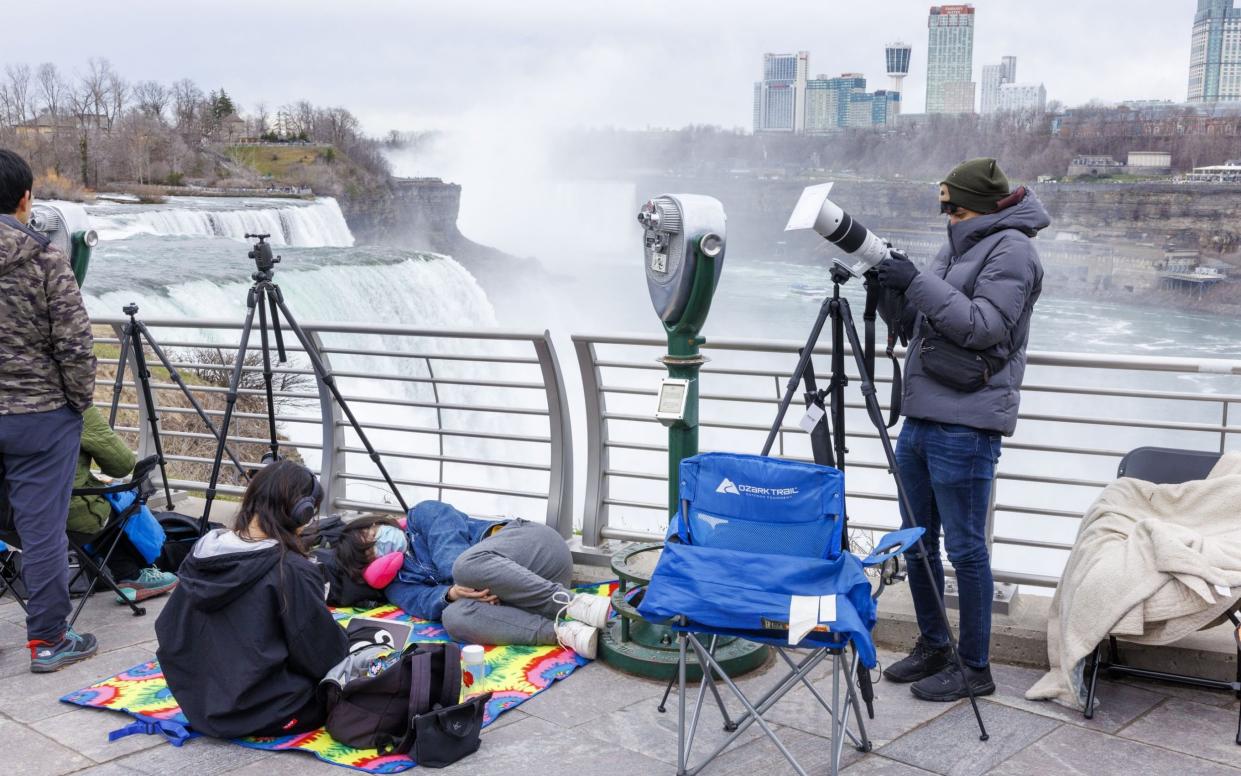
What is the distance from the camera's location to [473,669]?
12.6 feet

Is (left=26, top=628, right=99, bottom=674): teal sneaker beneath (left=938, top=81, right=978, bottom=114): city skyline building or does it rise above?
beneath

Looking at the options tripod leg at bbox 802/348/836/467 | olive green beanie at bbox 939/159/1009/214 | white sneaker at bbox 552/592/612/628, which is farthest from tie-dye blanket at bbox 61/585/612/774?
olive green beanie at bbox 939/159/1009/214

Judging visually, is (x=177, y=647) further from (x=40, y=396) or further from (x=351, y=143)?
(x=351, y=143)

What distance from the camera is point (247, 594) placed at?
3490mm

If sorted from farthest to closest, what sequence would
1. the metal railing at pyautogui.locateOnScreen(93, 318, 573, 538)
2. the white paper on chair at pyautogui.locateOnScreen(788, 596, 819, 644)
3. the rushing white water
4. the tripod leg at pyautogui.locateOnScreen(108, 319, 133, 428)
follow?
1. the rushing white water
2. the tripod leg at pyautogui.locateOnScreen(108, 319, 133, 428)
3. the metal railing at pyautogui.locateOnScreen(93, 318, 573, 538)
4. the white paper on chair at pyautogui.locateOnScreen(788, 596, 819, 644)

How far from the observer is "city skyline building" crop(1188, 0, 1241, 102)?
53094 millimetres

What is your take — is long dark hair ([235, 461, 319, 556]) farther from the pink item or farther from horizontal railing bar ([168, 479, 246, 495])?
horizontal railing bar ([168, 479, 246, 495])

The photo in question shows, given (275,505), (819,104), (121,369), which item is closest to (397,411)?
(121,369)

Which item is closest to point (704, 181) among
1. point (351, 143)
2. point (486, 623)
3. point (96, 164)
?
point (351, 143)

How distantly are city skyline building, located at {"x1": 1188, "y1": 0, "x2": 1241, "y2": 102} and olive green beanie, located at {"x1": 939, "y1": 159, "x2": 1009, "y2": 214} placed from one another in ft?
189

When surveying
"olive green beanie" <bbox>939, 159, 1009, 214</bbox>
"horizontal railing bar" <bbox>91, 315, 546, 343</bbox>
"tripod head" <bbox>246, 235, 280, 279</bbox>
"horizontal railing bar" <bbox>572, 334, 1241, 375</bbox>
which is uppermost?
"olive green beanie" <bbox>939, 159, 1009, 214</bbox>

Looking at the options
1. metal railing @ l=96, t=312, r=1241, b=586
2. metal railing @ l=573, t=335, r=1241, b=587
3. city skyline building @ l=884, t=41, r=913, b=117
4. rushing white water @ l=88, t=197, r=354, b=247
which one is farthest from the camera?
city skyline building @ l=884, t=41, r=913, b=117

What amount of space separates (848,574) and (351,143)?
49833mm

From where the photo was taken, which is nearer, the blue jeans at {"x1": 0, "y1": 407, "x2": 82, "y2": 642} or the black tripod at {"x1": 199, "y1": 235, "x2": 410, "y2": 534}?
the blue jeans at {"x1": 0, "y1": 407, "x2": 82, "y2": 642}
